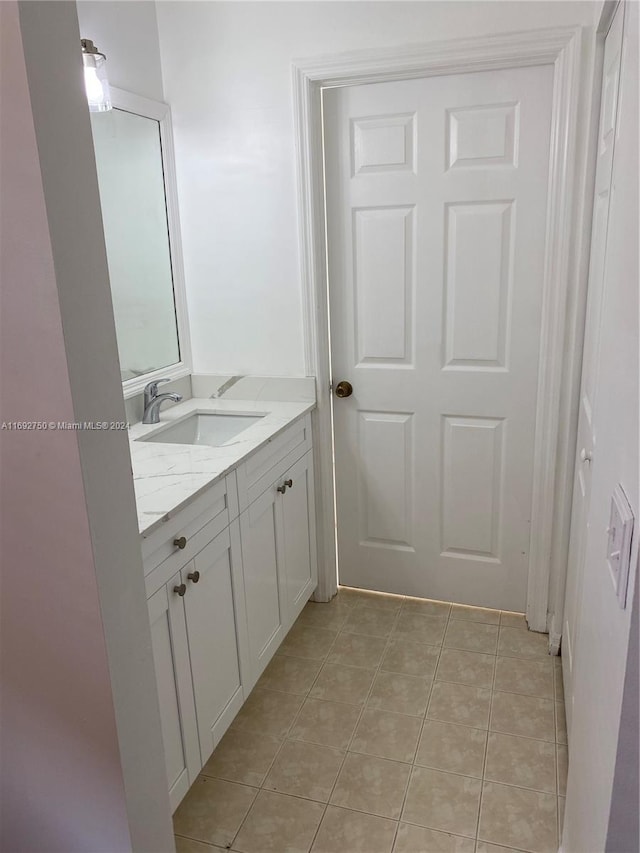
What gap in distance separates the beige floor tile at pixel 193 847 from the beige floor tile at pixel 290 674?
62 cm

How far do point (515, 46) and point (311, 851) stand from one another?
2.46 m

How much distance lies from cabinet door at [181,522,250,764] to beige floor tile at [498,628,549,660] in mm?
1060

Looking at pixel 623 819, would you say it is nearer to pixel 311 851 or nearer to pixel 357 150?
pixel 311 851

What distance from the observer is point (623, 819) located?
35.3 inches

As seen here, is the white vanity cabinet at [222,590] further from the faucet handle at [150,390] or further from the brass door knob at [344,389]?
the faucet handle at [150,390]

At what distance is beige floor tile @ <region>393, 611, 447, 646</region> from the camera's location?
251 centimetres

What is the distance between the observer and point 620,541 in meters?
0.93

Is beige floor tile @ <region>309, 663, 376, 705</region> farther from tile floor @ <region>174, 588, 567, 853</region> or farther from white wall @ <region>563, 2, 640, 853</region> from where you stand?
white wall @ <region>563, 2, 640, 853</region>

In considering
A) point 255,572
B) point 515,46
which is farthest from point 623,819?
point 515,46

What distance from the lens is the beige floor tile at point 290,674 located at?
89.1 inches

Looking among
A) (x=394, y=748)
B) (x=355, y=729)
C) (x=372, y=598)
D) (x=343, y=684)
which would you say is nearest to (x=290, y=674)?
(x=343, y=684)

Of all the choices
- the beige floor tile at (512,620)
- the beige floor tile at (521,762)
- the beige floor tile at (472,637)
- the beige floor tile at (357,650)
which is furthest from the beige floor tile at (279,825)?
the beige floor tile at (512,620)

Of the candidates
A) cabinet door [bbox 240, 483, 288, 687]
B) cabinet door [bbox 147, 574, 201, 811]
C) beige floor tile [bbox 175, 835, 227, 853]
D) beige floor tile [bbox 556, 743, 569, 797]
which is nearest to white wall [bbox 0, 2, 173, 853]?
cabinet door [bbox 147, 574, 201, 811]

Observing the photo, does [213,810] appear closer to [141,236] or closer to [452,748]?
[452,748]
